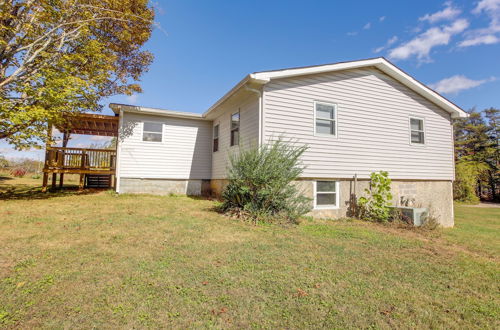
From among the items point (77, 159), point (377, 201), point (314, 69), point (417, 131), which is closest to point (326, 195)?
point (377, 201)

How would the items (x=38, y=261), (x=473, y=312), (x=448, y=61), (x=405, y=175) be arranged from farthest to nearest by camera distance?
(x=448, y=61)
(x=405, y=175)
(x=38, y=261)
(x=473, y=312)

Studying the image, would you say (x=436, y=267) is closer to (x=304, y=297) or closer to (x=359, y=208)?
(x=304, y=297)

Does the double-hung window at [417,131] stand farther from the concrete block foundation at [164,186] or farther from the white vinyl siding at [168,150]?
the concrete block foundation at [164,186]

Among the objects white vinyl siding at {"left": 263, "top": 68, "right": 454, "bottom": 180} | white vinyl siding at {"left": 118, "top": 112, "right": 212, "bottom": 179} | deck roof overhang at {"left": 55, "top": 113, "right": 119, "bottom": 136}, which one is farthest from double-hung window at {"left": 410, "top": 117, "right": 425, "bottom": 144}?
deck roof overhang at {"left": 55, "top": 113, "right": 119, "bottom": 136}

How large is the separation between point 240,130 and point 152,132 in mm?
4602

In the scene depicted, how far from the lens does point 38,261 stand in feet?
11.4

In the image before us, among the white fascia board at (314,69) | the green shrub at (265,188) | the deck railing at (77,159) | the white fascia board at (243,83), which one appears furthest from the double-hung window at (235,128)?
the deck railing at (77,159)

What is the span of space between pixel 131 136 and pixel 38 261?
324 inches

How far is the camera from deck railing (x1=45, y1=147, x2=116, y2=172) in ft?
35.0

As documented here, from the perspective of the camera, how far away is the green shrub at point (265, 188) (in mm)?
6391

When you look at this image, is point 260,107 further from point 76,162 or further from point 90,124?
point 90,124

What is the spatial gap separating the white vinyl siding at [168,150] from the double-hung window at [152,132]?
10 cm

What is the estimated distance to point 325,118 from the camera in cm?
859

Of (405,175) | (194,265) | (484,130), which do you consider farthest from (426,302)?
(484,130)
